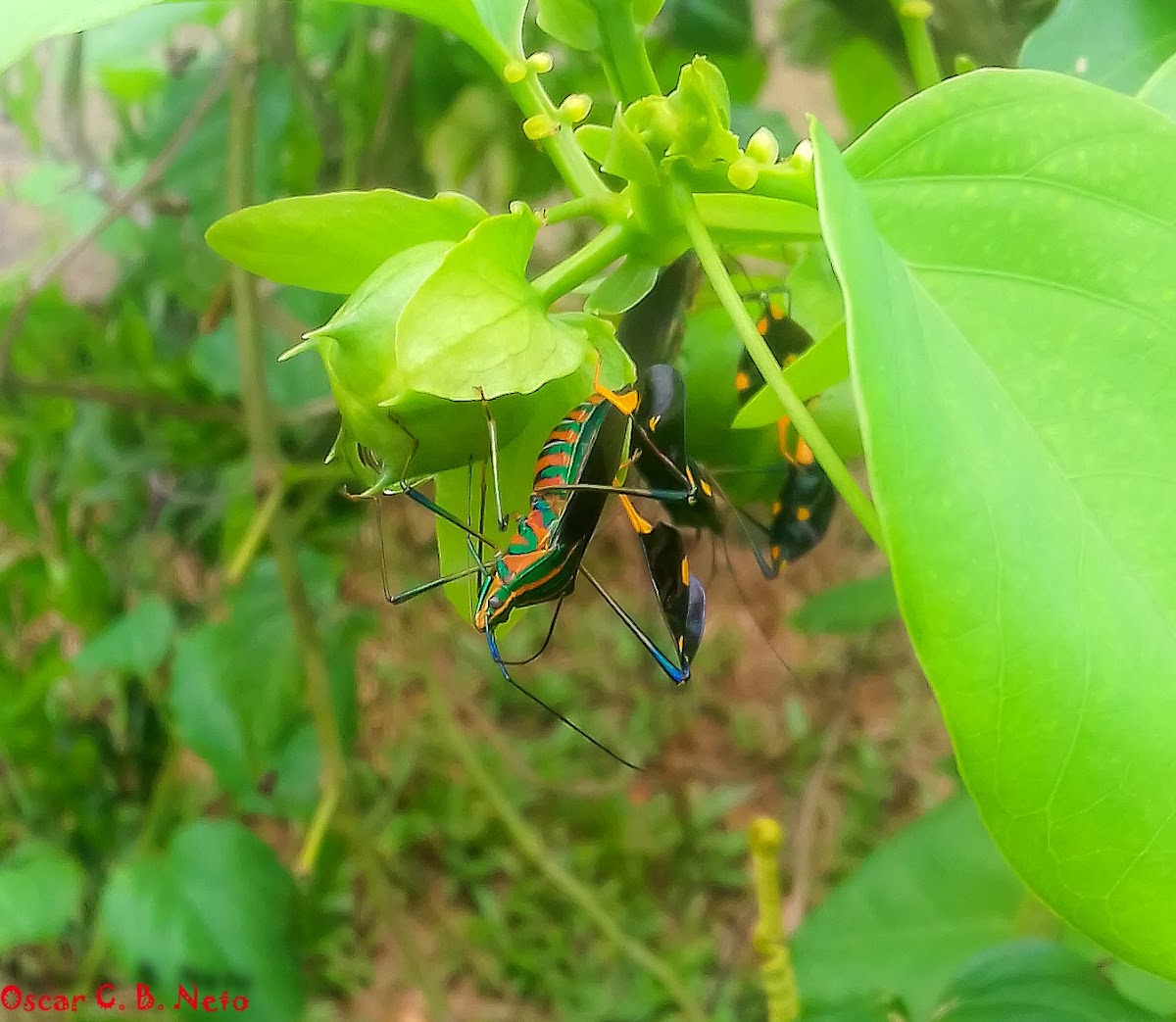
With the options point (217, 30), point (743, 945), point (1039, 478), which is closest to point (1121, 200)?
point (1039, 478)

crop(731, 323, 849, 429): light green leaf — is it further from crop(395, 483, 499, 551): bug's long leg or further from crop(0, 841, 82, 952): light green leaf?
crop(0, 841, 82, 952): light green leaf

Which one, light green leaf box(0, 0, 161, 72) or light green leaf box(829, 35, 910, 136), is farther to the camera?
light green leaf box(829, 35, 910, 136)

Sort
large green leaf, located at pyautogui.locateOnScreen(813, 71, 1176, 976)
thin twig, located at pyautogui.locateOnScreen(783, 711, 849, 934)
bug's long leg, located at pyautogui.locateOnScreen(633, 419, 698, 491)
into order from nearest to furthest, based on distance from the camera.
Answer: large green leaf, located at pyautogui.locateOnScreen(813, 71, 1176, 976) → bug's long leg, located at pyautogui.locateOnScreen(633, 419, 698, 491) → thin twig, located at pyautogui.locateOnScreen(783, 711, 849, 934)

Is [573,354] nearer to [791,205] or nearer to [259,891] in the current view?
[791,205]

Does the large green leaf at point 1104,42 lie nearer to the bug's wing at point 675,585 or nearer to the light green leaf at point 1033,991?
the bug's wing at point 675,585

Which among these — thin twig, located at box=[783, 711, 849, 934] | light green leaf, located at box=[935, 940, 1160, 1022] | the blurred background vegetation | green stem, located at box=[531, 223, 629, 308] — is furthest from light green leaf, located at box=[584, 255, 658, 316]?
thin twig, located at box=[783, 711, 849, 934]

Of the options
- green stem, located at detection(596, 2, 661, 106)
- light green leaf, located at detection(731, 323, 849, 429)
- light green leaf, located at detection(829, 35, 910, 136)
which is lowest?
light green leaf, located at detection(731, 323, 849, 429)
